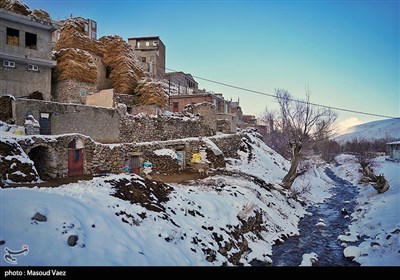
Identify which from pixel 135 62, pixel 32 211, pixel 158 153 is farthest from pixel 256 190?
pixel 135 62

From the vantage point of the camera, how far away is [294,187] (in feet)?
84.7

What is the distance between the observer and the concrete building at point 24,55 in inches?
819

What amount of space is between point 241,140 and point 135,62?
1736cm

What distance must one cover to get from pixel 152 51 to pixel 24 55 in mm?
39053

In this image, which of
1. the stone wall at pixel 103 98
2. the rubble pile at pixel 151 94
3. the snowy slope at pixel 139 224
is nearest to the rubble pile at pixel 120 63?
the rubble pile at pixel 151 94

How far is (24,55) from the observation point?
2162cm

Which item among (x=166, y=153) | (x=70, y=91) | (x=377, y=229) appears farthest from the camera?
(x=70, y=91)

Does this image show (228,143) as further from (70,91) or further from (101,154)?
(70,91)

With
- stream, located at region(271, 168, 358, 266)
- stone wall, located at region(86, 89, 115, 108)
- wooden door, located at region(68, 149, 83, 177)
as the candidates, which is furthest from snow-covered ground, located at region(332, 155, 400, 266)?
stone wall, located at region(86, 89, 115, 108)

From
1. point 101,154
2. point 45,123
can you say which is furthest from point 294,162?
point 45,123

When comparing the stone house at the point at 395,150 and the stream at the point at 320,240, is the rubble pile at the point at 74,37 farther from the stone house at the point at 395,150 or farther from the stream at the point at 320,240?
the stone house at the point at 395,150

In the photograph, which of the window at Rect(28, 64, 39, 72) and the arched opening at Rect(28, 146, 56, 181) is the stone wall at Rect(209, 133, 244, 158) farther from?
the window at Rect(28, 64, 39, 72)

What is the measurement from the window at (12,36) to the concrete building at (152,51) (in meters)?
34.5

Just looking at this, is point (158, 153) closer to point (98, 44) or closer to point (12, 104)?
point (12, 104)
